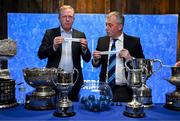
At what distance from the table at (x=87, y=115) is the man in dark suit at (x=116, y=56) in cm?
94

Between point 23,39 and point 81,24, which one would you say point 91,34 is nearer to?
point 81,24

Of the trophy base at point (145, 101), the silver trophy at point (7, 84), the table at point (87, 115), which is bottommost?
the table at point (87, 115)

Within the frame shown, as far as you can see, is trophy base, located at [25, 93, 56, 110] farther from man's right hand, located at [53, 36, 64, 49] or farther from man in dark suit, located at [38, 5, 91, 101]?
man in dark suit, located at [38, 5, 91, 101]

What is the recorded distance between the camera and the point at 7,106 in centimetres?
210

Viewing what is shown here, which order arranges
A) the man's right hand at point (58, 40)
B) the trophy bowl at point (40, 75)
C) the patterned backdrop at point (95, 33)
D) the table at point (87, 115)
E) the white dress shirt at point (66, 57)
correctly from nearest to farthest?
the table at point (87, 115), the trophy bowl at point (40, 75), the man's right hand at point (58, 40), the white dress shirt at point (66, 57), the patterned backdrop at point (95, 33)

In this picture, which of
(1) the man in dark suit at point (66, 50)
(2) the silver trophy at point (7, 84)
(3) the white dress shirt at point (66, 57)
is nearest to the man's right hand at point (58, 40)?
(1) the man in dark suit at point (66, 50)

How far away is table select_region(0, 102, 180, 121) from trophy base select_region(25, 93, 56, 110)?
0.04m

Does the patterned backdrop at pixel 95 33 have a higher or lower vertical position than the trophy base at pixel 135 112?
higher

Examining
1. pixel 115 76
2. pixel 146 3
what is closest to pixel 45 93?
pixel 115 76

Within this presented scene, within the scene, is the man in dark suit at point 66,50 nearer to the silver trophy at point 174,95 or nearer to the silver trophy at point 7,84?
the silver trophy at point 7,84

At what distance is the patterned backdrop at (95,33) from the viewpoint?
474cm

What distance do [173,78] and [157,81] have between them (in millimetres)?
2704

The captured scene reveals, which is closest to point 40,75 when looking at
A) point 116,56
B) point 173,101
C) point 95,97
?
point 95,97

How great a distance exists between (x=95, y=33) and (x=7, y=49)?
2740mm
